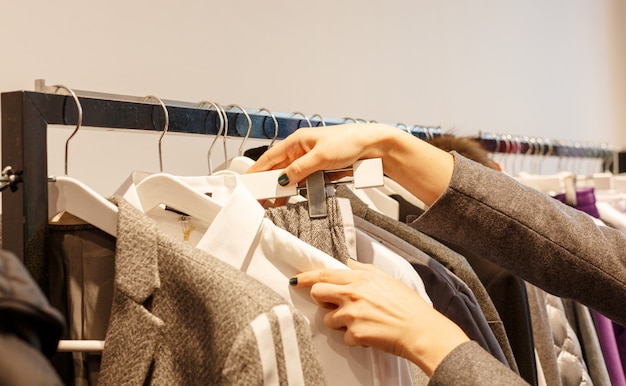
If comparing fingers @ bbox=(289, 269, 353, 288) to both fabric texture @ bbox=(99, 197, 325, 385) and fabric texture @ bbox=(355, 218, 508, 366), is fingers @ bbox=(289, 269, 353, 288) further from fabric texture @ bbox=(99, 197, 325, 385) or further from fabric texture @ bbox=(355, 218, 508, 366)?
fabric texture @ bbox=(355, 218, 508, 366)

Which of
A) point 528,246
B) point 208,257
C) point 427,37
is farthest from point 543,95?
point 208,257

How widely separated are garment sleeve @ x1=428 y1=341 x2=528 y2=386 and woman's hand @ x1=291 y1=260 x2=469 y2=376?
1 centimetres

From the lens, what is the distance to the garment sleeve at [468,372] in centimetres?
69

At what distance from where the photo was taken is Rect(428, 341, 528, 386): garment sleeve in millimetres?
686

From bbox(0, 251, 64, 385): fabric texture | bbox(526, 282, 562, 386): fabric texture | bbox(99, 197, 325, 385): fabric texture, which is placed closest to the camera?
bbox(0, 251, 64, 385): fabric texture

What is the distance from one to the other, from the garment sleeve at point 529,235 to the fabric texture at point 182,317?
0.35 metres

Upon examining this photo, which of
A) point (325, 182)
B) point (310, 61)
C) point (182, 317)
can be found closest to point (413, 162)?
point (325, 182)

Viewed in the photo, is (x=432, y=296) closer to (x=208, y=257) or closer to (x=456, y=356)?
(x=456, y=356)

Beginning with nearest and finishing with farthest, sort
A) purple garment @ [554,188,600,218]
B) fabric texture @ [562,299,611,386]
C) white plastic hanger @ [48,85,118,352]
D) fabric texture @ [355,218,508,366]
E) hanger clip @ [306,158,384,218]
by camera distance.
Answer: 1. white plastic hanger @ [48,85,118,352]
2. hanger clip @ [306,158,384,218]
3. fabric texture @ [355,218,508,366]
4. fabric texture @ [562,299,611,386]
5. purple garment @ [554,188,600,218]

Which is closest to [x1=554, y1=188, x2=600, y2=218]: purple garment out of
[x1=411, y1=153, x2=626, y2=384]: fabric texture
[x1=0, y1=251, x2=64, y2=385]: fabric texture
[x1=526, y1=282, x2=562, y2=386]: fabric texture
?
[x1=526, y1=282, x2=562, y2=386]: fabric texture

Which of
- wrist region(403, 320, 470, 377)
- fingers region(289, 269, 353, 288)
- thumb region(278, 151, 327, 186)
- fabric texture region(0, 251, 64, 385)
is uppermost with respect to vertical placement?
thumb region(278, 151, 327, 186)

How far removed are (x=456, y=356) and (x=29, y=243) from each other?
0.41 meters

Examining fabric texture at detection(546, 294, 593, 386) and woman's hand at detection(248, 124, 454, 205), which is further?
fabric texture at detection(546, 294, 593, 386)

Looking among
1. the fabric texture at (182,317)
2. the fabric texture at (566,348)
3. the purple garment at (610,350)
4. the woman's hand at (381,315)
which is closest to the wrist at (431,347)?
the woman's hand at (381,315)
